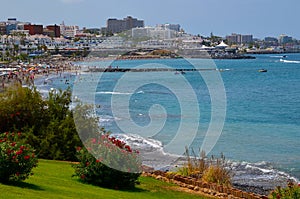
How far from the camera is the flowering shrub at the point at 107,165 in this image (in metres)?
12.9

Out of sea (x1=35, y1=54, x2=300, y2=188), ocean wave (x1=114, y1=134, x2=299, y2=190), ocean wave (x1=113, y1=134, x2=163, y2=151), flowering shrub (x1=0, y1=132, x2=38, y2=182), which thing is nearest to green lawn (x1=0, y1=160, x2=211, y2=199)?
flowering shrub (x1=0, y1=132, x2=38, y2=182)

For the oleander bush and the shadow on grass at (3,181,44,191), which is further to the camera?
the oleander bush

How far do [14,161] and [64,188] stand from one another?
5.43 feet

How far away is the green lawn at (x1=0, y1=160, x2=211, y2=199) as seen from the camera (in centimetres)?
1077

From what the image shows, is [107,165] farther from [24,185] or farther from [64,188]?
[24,185]

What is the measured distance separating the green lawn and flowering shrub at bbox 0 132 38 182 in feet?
0.76

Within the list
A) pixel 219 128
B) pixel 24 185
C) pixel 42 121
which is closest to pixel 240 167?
pixel 42 121

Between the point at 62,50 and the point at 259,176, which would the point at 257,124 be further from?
the point at 62,50

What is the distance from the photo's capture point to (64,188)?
1215 cm

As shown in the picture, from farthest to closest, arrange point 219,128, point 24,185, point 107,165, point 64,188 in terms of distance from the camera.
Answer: point 219,128 → point 107,165 → point 64,188 → point 24,185

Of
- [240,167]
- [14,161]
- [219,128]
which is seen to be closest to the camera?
[14,161]

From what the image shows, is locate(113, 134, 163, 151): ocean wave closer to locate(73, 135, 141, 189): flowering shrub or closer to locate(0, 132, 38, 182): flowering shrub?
locate(73, 135, 141, 189): flowering shrub

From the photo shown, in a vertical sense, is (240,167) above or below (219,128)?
above

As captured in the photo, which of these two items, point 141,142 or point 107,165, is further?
point 141,142
